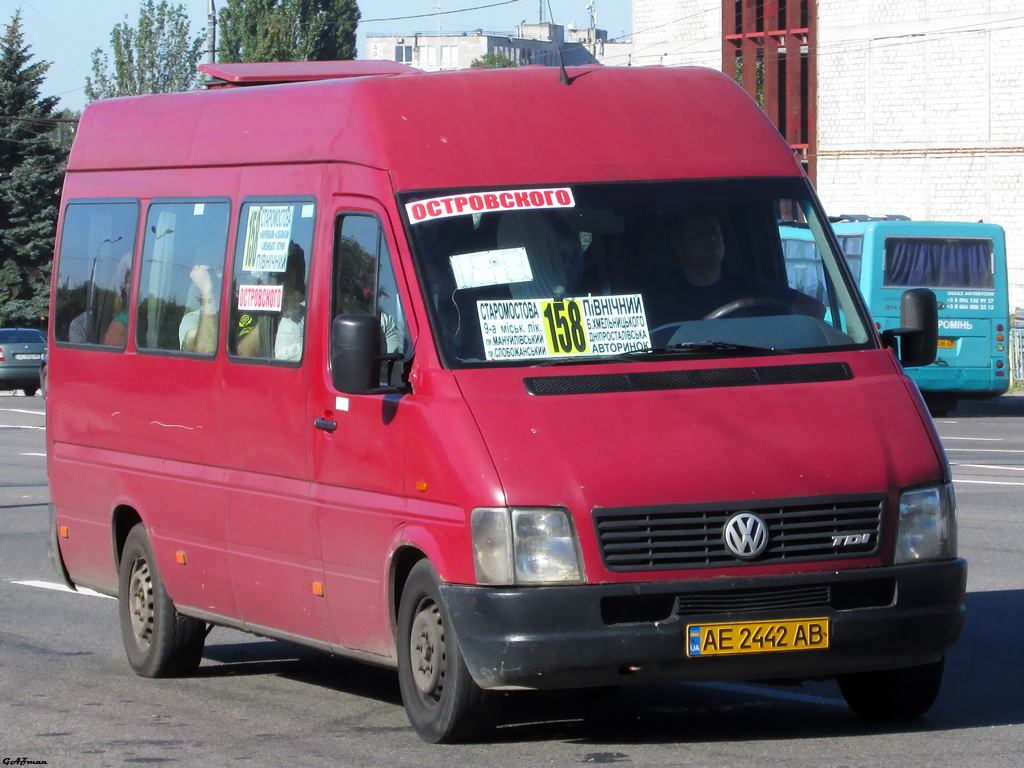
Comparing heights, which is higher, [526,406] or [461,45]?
[461,45]

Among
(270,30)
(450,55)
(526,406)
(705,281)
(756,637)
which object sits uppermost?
(450,55)

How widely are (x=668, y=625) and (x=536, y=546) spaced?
1.69 feet

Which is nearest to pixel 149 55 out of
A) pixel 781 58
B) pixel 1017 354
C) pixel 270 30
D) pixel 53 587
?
pixel 270 30

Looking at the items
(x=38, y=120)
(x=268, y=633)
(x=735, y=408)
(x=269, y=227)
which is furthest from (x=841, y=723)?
(x=38, y=120)

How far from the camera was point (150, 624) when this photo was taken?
8.77 m

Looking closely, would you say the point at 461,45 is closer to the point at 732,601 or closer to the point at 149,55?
the point at 149,55

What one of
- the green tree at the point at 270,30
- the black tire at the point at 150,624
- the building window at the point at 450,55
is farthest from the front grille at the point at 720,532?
the building window at the point at 450,55

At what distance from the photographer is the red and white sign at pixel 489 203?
6789 mm

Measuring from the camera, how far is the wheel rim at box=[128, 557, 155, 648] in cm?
877

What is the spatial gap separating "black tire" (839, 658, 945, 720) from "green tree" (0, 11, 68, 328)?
178 feet

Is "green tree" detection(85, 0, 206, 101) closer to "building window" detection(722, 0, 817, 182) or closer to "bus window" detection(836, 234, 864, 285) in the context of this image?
"building window" detection(722, 0, 817, 182)

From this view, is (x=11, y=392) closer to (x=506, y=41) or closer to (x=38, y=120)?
(x=38, y=120)

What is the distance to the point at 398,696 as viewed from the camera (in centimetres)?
769

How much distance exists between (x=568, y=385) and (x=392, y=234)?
980 mm
